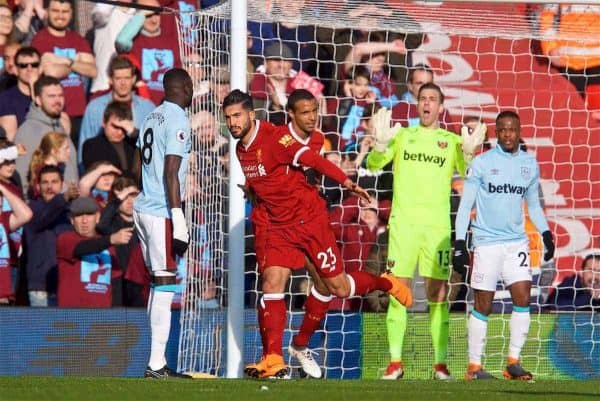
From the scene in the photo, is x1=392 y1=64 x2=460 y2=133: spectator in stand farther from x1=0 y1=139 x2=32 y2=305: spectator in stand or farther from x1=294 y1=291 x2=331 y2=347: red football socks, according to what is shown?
x1=0 y1=139 x2=32 y2=305: spectator in stand

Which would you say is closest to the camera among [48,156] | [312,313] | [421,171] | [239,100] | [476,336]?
[239,100]

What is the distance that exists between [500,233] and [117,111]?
405 cm

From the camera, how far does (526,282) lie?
11125 millimetres

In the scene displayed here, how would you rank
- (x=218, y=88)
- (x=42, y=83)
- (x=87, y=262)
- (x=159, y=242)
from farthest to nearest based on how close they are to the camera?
(x=42, y=83) < (x=87, y=262) < (x=218, y=88) < (x=159, y=242)

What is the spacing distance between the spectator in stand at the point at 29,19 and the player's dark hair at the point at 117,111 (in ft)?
3.53

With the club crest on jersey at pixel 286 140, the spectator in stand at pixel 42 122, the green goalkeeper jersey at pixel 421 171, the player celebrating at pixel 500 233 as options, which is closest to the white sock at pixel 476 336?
the player celebrating at pixel 500 233

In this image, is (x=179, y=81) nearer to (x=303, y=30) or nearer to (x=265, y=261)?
(x=265, y=261)

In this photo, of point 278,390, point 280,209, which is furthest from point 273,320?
point 278,390

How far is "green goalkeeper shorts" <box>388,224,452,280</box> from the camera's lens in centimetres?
1138

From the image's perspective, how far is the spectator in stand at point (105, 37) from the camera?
13391 mm

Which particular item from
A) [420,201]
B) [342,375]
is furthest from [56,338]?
[420,201]

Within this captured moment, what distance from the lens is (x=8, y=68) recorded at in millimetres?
12977

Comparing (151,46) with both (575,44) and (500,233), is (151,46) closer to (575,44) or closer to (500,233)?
(575,44)

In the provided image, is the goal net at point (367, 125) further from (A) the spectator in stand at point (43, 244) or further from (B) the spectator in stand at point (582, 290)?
(A) the spectator in stand at point (43, 244)
